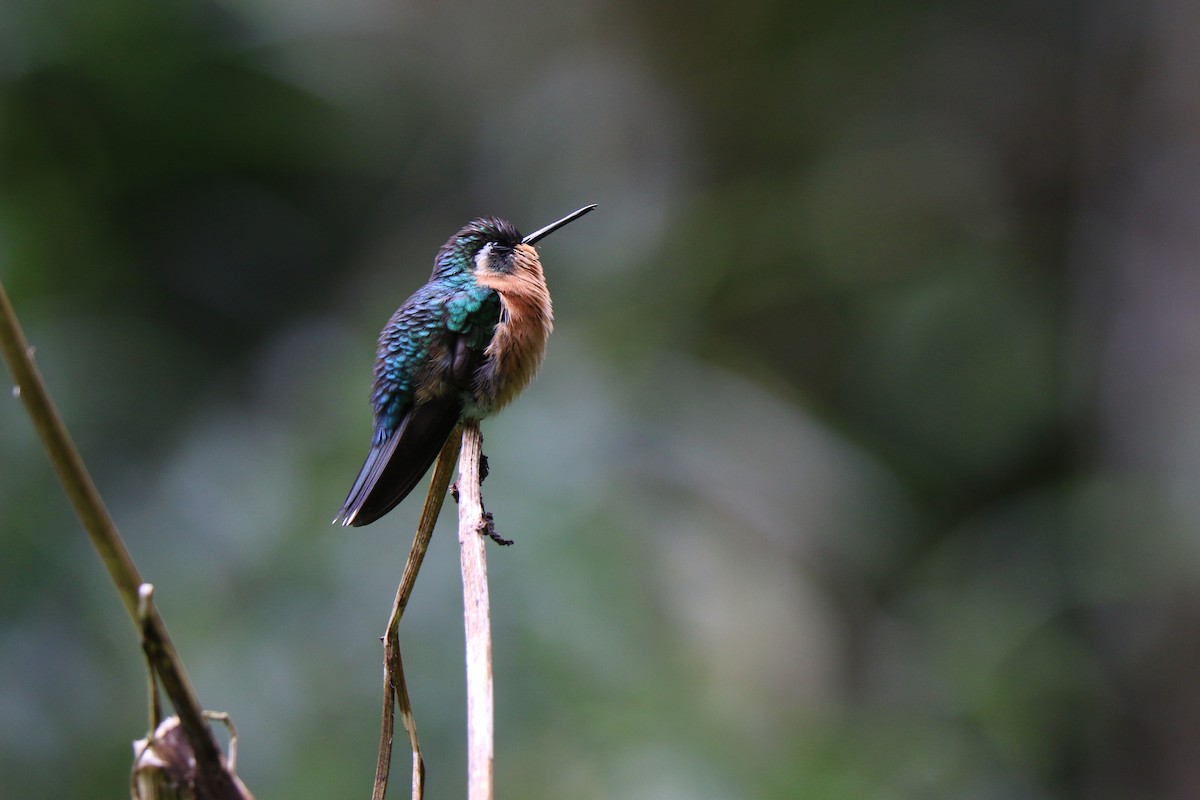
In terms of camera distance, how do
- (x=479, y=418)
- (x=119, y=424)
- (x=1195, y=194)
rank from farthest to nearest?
(x=1195, y=194)
(x=119, y=424)
(x=479, y=418)

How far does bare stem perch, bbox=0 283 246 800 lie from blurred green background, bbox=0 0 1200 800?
2.60 meters

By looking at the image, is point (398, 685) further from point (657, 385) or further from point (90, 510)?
point (657, 385)

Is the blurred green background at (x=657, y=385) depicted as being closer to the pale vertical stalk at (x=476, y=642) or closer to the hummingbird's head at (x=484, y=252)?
the hummingbird's head at (x=484, y=252)

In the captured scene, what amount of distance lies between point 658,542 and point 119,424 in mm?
2443

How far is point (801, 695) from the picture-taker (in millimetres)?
5207

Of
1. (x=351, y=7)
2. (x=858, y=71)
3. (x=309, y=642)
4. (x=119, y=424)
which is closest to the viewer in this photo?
(x=309, y=642)

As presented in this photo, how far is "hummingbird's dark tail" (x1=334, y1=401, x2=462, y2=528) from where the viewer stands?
1572mm

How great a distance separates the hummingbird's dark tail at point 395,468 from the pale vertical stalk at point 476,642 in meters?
0.27

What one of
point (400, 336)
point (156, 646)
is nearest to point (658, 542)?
point (400, 336)

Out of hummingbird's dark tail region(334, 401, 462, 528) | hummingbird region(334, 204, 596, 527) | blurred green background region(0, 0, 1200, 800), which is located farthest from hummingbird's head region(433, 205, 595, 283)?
blurred green background region(0, 0, 1200, 800)

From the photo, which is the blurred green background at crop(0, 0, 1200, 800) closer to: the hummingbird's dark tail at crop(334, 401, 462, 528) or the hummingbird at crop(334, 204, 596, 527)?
the hummingbird at crop(334, 204, 596, 527)

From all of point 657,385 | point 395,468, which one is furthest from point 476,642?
point 657,385

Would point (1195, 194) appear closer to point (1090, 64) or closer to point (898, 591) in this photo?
point (1090, 64)

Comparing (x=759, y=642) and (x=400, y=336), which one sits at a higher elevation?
(x=759, y=642)
